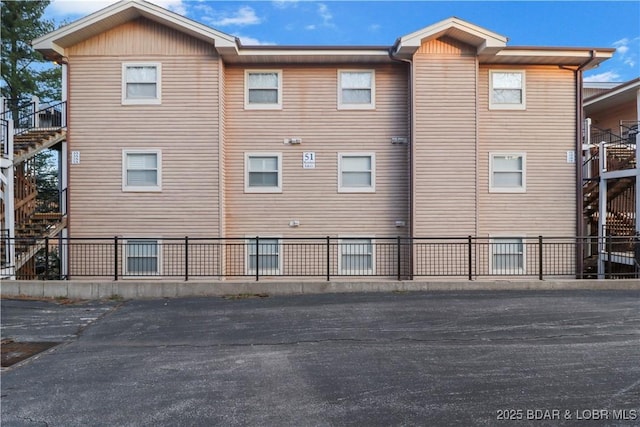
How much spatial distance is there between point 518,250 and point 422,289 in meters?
4.97

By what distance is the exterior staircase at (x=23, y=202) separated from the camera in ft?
36.7

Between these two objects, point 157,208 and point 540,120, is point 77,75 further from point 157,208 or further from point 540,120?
point 540,120

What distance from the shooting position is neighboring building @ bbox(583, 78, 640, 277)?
43.5 ft

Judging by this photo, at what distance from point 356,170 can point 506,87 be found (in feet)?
18.0

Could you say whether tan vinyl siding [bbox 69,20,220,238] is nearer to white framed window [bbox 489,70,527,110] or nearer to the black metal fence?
the black metal fence

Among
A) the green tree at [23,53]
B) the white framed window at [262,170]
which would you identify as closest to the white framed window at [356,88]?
the white framed window at [262,170]

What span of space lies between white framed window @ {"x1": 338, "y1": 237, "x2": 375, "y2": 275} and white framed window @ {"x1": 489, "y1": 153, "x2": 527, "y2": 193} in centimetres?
442

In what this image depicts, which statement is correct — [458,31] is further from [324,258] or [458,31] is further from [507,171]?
[324,258]

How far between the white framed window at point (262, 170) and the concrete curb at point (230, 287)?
14.1 feet

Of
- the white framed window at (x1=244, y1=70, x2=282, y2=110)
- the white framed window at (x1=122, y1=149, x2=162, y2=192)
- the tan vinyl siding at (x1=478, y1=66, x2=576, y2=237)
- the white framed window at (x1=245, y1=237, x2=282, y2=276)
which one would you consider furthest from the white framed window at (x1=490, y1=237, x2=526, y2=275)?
the white framed window at (x1=122, y1=149, x2=162, y2=192)

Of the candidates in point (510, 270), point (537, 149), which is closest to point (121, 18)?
point (537, 149)

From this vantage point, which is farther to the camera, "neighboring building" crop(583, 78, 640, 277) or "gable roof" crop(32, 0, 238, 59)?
"neighboring building" crop(583, 78, 640, 277)

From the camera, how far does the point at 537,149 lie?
44.6ft

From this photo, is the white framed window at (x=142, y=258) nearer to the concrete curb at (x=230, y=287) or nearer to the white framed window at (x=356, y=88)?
the concrete curb at (x=230, y=287)
